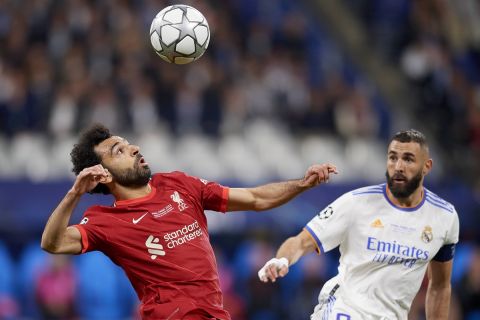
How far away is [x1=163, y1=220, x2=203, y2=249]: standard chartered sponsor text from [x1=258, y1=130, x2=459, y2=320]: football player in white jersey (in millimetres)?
640

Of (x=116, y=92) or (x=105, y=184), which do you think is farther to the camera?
(x=116, y=92)

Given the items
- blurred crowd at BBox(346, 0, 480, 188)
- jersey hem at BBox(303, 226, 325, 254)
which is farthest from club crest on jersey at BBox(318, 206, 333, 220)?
blurred crowd at BBox(346, 0, 480, 188)

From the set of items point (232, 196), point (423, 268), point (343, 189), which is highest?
point (232, 196)

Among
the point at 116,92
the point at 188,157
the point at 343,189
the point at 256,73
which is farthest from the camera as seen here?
the point at 256,73

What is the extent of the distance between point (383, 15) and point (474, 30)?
1.86 m

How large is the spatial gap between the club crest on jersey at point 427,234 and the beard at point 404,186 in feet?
0.91

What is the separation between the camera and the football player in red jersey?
22.5 ft

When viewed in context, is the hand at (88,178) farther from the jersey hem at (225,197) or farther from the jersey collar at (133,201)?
the jersey hem at (225,197)

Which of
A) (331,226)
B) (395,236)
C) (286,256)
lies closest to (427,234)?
(395,236)

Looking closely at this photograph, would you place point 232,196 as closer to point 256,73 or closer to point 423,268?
point 423,268

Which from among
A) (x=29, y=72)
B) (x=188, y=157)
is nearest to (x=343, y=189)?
(x=188, y=157)

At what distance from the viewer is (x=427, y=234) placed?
727cm

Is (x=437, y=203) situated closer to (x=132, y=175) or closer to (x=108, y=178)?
(x=132, y=175)

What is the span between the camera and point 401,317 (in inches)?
283
